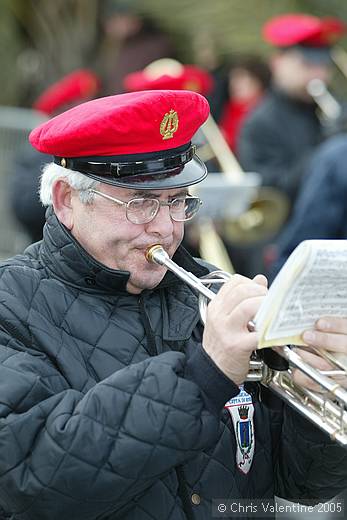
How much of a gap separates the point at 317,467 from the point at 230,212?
411 centimetres

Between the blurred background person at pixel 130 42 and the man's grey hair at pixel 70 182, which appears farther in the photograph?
the blurred background person at pixel 130 42

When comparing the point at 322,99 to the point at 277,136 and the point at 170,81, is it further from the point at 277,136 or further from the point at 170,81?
the point at 170,81

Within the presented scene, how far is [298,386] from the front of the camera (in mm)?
2727

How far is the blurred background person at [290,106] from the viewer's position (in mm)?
7652

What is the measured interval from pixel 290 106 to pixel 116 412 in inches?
216

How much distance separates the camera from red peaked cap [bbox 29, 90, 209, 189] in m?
2.77

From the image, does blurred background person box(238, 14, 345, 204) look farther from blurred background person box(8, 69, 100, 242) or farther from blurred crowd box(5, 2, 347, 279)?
blurred background person box(8, 69, 100, 242)

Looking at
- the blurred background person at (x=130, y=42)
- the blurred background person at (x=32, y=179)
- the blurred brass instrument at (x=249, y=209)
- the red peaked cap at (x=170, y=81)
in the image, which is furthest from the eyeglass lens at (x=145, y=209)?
Answer: the blurred background person at (x=130, y=42)

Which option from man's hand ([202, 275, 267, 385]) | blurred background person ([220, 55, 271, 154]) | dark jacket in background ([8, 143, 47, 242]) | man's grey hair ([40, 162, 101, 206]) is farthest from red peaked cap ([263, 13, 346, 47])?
man's hand ([202, 275, 267, 385])

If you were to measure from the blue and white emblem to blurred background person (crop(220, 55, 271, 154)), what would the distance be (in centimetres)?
607

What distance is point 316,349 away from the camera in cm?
261

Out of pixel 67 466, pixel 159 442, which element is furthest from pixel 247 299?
pixel 67 466

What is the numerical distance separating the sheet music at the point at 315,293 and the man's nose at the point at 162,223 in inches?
20.2

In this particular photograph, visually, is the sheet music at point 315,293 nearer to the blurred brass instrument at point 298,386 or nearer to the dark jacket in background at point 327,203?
the blurred brass instrument at point 298,386
